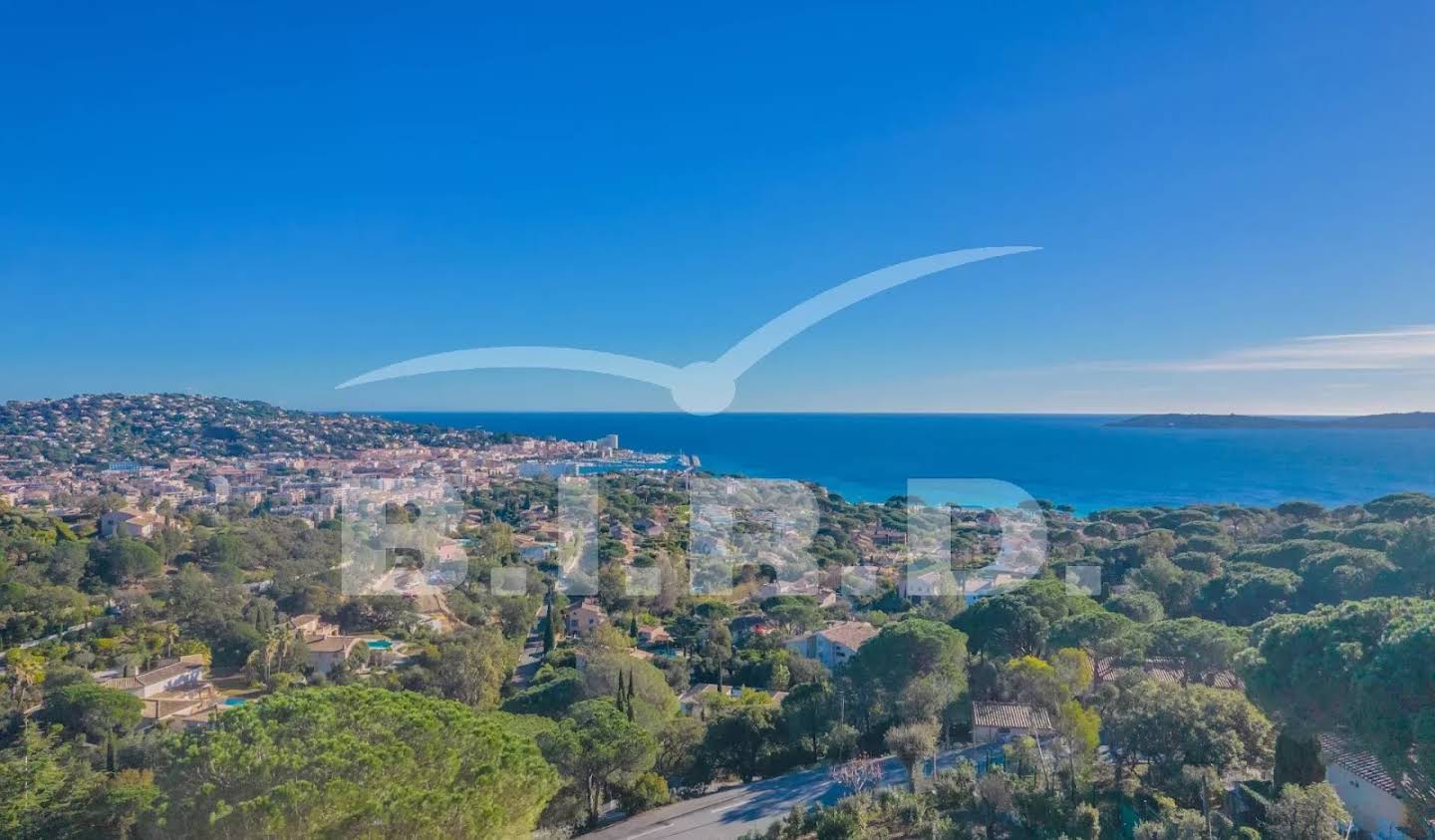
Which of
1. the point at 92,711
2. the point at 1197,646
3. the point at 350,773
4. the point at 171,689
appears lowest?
the point at 171,689

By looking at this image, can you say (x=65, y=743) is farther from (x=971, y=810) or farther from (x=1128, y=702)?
(x=1128, y=702)

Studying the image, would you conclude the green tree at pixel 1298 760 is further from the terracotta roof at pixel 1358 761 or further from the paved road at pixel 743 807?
the paved road at pixel 743 807

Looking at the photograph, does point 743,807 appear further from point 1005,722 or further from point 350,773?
point 350,773

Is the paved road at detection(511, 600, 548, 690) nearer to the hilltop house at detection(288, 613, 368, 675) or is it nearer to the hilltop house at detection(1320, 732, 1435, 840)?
the hilltop house at detection(288, 613, 368, 675)

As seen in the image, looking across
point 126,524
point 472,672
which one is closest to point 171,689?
point 472,672

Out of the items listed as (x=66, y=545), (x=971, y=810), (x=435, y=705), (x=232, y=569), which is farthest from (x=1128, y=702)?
(x=66, y=545)

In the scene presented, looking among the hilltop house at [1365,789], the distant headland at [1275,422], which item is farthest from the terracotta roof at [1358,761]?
the distant headland at [1275,422]

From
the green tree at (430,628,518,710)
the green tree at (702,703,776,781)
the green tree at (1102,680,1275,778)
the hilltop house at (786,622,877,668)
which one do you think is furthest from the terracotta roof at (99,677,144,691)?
the green tree at (1102,680,1275,778)
